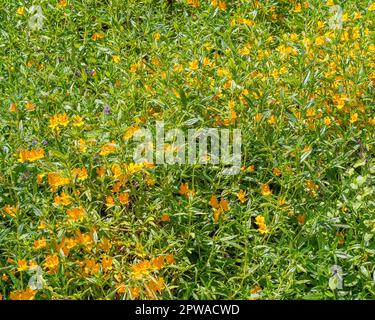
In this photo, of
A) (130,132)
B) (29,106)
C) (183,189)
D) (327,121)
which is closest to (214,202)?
(183,189)

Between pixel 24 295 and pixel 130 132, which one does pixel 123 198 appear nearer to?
pixel 130 132

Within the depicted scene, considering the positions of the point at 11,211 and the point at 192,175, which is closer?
the point at 11,211

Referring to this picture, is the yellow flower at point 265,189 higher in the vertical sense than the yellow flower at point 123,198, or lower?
higher

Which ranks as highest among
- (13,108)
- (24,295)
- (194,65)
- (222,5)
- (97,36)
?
(222,5)

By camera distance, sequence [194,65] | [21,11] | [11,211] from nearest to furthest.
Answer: [11,211], [194,65], [21,11]

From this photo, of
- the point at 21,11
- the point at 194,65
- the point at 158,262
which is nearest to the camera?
the point at 158,262

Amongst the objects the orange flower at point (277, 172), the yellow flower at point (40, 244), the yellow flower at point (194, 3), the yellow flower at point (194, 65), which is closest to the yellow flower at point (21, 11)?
the yellow flower at point (194, 3)

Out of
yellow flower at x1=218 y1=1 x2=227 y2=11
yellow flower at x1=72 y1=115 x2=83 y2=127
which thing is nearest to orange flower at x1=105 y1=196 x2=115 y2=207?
yellow flower at x1=72 y1=115 x2=83 y2=127

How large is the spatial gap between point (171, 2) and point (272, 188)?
1.81m

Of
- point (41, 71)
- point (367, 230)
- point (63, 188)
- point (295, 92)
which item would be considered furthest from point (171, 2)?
point (367, 230)

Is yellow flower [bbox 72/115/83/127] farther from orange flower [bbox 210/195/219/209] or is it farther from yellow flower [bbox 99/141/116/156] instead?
orange flower [bbox 210/195/219/209]

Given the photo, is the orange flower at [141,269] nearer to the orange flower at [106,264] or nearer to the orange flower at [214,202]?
the orange flower at [106,264]

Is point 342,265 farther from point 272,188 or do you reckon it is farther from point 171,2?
point 171,2
